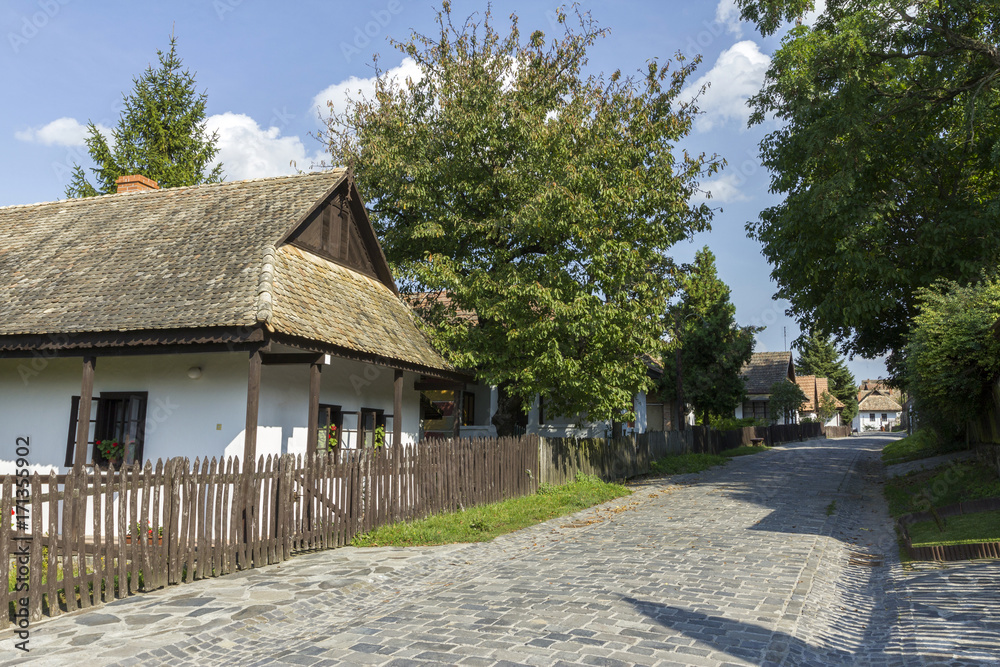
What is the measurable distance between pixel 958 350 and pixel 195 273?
14.3 meters

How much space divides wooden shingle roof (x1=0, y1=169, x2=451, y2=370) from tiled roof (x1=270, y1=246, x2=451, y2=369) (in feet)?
0.10

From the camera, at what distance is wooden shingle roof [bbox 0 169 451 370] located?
10992 mm

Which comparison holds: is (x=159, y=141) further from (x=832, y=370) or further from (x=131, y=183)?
(x=832, y=370)

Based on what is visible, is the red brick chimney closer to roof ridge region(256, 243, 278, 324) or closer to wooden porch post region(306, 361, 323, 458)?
roof ridge region(256, 243, 278, 324)

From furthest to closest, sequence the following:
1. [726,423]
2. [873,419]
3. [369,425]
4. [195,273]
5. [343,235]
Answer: [873,419] → [726,423] → [369,425] → [343,235] → [195,273]

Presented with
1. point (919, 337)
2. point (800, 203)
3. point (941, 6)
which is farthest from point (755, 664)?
point (941, 6)

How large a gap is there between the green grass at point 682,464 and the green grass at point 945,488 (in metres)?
7.22

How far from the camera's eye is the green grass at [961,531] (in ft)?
28.8

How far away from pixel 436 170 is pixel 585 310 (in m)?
5.81

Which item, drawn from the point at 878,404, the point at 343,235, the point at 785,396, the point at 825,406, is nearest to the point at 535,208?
the point at 343,235

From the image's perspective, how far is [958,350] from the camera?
13.5 meters

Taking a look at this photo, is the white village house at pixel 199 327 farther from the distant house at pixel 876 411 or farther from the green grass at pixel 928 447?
the distant house at pixel 876 411

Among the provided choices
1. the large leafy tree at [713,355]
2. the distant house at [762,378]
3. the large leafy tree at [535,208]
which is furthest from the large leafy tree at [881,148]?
the distant house at [762,378]

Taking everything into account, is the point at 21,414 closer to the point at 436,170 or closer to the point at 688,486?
the point at 436,170
